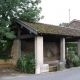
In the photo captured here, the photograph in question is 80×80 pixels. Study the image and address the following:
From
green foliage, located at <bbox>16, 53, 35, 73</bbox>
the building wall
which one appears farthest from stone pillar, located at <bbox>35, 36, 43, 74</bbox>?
the building wall

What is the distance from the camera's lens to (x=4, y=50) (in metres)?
17.0

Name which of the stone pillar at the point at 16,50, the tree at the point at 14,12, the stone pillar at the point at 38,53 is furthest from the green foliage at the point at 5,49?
the stone pillar at the point at 38,53

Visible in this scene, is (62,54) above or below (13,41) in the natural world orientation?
below

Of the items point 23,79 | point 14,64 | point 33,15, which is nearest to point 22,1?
point 33,15

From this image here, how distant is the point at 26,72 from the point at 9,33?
3416 millimetres

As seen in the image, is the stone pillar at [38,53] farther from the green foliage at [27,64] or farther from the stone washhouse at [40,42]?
the green foliage at [27,64]

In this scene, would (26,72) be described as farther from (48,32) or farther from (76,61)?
(76,61)

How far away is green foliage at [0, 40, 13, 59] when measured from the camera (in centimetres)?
1663

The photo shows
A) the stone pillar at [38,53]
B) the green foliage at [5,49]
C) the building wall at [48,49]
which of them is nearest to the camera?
the stone pillar at [38,53]

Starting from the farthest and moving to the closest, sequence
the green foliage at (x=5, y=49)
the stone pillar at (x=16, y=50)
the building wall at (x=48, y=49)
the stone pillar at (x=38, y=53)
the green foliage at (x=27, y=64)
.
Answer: the building wall at (x=48, y=49) → the green foliage at (x=5, y=49) → the stone pillar at (x=16, y=50) → the green foliage at (x=27, y=64) → the stone pillar at (x=38, y=53)

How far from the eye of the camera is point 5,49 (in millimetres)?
17047

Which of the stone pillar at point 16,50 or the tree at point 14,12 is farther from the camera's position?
the stone pillar at point 16,50

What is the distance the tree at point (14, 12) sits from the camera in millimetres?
13680

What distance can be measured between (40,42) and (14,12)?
3548mm
